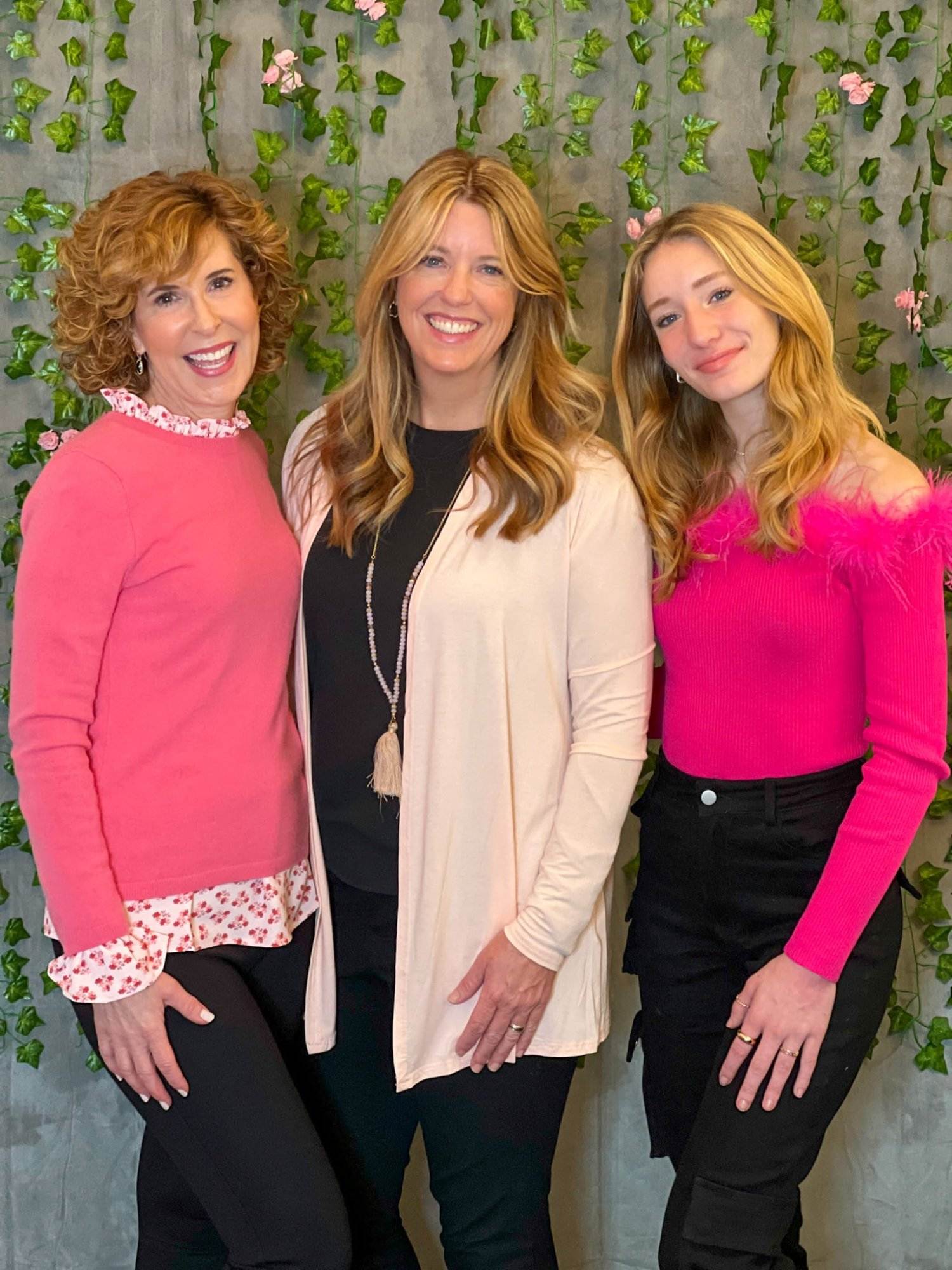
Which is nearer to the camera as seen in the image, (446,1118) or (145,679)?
(145,679)

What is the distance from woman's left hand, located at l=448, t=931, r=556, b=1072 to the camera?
1.76 metres

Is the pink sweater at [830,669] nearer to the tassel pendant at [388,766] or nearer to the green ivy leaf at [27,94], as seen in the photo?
the tassel pendant at [388,766]

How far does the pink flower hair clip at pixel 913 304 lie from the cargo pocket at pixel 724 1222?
1449 mm

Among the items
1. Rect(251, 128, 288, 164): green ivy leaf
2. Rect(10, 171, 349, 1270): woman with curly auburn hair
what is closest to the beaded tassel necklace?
Rect(10, 171, 349, 1270): woman with curly auburn hair

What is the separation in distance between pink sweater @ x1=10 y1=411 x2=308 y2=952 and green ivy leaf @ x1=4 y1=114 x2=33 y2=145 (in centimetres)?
77

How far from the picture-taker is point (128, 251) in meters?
1.72

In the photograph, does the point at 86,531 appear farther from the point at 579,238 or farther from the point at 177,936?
the point at 579,238

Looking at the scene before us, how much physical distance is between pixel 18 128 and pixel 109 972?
1457mm

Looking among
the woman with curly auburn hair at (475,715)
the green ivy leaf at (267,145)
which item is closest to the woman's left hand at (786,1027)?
the woman with curly auburn hair at (475,715)

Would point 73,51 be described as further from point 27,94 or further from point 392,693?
point 392,693

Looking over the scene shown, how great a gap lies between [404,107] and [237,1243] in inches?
73.0

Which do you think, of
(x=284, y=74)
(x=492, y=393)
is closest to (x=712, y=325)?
(x=492, y=393)

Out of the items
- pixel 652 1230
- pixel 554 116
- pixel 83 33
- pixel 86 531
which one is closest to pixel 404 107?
pixel 554 116

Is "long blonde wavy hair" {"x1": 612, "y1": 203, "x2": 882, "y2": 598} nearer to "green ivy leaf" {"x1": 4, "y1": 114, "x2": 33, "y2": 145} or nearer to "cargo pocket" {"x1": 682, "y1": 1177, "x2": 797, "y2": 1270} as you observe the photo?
"cargo pocket" {"x1": 682, "y1": 1177, "x2": 797, "y2": 1270}
